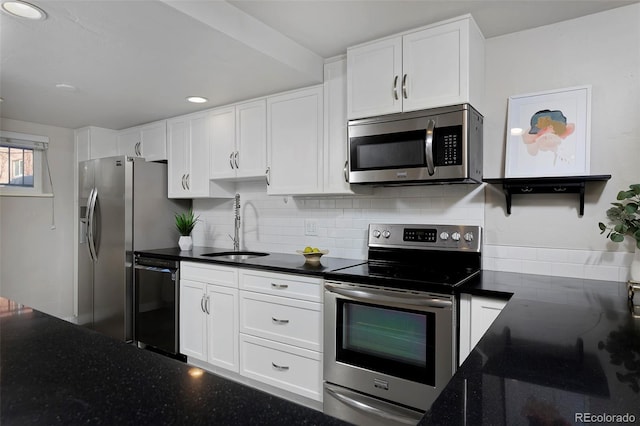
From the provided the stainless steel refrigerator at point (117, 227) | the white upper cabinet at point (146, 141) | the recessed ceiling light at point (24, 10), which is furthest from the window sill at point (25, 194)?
the recessed ceiling light at point (24, 10)

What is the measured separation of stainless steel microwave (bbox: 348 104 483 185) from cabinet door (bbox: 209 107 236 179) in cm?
120

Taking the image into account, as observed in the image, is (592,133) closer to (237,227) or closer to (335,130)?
(335,130)

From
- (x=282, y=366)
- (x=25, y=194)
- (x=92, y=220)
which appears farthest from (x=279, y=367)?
(x=25, y=194)

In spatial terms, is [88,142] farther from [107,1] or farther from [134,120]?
[107,1]

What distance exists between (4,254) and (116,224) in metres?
1.31

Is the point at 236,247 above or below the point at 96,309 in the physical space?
above

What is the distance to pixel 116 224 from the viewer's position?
11.2 feet

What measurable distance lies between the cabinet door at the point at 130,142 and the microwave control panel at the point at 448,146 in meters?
3.09

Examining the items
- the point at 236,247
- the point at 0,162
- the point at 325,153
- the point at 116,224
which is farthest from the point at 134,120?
the point at 325,153

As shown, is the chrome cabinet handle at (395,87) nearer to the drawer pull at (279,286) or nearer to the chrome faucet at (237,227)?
the drawer pull at (279,286)

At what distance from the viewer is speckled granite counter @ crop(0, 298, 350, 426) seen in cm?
61

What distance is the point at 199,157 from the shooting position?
11.3 ft

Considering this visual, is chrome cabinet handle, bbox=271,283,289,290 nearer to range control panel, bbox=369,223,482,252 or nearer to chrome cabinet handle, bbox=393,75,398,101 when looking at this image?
range control panel, bbox=369,223,482,252

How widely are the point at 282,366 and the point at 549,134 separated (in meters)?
2.09
